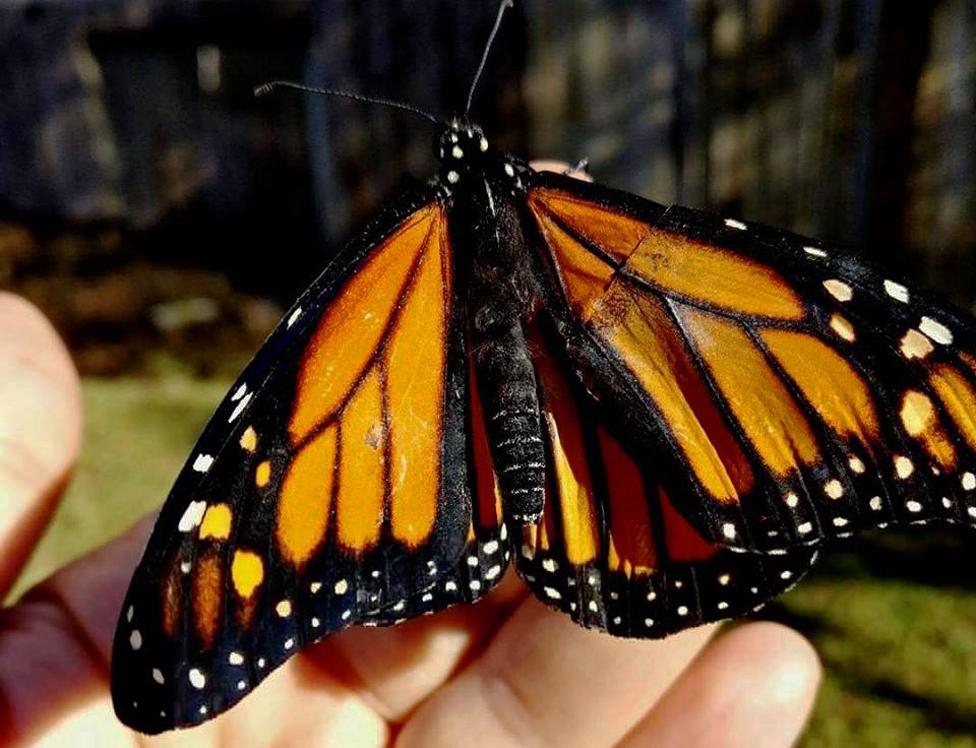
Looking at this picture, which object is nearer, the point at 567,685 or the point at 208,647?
the point at 208,647

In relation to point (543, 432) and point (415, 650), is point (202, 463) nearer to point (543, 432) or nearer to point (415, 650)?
point (543, 432)

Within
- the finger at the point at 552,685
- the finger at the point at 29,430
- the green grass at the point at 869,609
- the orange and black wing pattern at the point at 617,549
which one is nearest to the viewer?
the orange and black wing pattern at the point at 617,549

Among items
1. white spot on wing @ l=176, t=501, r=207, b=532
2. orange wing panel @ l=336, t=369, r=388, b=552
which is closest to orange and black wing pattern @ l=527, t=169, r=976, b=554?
orange wing panel @ l=336, t=369, r=388, b=552

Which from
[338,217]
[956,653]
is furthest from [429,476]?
Answer: [338,217]

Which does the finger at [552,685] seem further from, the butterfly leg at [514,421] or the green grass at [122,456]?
the green grass at [122,456]

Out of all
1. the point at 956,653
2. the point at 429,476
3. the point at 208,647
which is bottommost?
the point at 956,653

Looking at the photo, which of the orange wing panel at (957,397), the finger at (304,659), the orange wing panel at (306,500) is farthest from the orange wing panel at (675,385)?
the finger at (304,659)

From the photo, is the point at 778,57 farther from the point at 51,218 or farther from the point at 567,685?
the point at 51,218

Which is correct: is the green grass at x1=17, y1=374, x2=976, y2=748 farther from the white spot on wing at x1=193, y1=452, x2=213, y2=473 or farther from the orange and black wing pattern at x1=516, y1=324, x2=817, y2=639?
the white spot on wing at x1=193, y1=452, x2=213, y2=473
